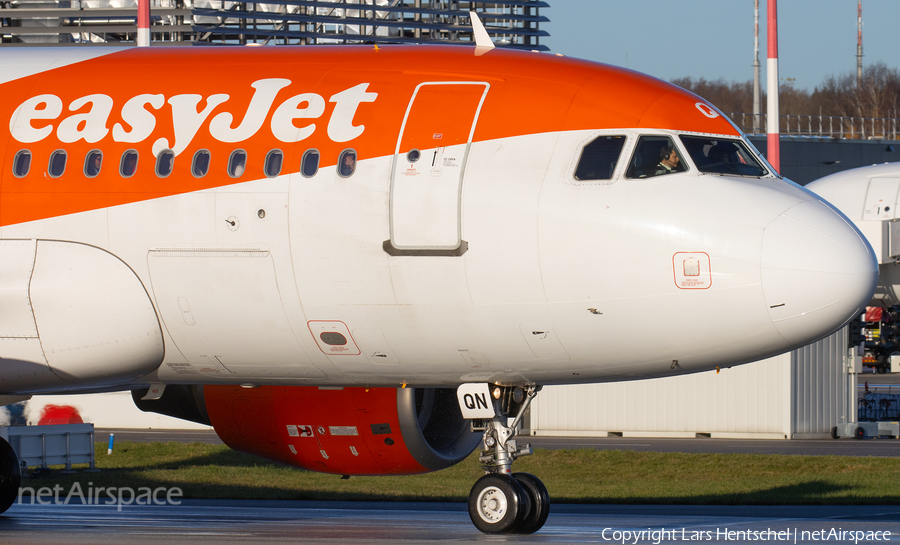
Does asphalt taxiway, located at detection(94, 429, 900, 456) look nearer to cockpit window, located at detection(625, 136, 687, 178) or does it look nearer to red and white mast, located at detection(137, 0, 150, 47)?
red and white mast, located at detection(137, 0, 150, 47)

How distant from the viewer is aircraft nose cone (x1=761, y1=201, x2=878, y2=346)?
1062 centimetres

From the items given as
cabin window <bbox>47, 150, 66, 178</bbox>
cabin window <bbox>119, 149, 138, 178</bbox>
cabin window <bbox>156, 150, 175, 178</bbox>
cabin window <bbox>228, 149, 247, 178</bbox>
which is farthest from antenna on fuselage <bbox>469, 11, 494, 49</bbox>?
cabin window <bbox>47, 150, 66, 178</bbox>

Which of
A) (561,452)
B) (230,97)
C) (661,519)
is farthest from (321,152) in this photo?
(561,452)

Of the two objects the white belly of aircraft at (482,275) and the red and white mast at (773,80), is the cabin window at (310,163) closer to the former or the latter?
the white belly of aircraft at (482,275)

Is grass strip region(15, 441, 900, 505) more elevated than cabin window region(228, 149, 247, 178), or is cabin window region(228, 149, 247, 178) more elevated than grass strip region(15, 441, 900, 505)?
cabin window region(228, 149, 247, 178)

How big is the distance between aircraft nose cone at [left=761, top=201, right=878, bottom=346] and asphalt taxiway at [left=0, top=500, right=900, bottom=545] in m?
3.60

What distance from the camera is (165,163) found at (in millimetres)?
12352

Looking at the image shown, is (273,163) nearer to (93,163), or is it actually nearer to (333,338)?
(333,338)

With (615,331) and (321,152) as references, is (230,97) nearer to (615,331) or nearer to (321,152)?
(321,152)

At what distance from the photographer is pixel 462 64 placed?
12.4 m

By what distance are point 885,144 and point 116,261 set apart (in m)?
53.9
